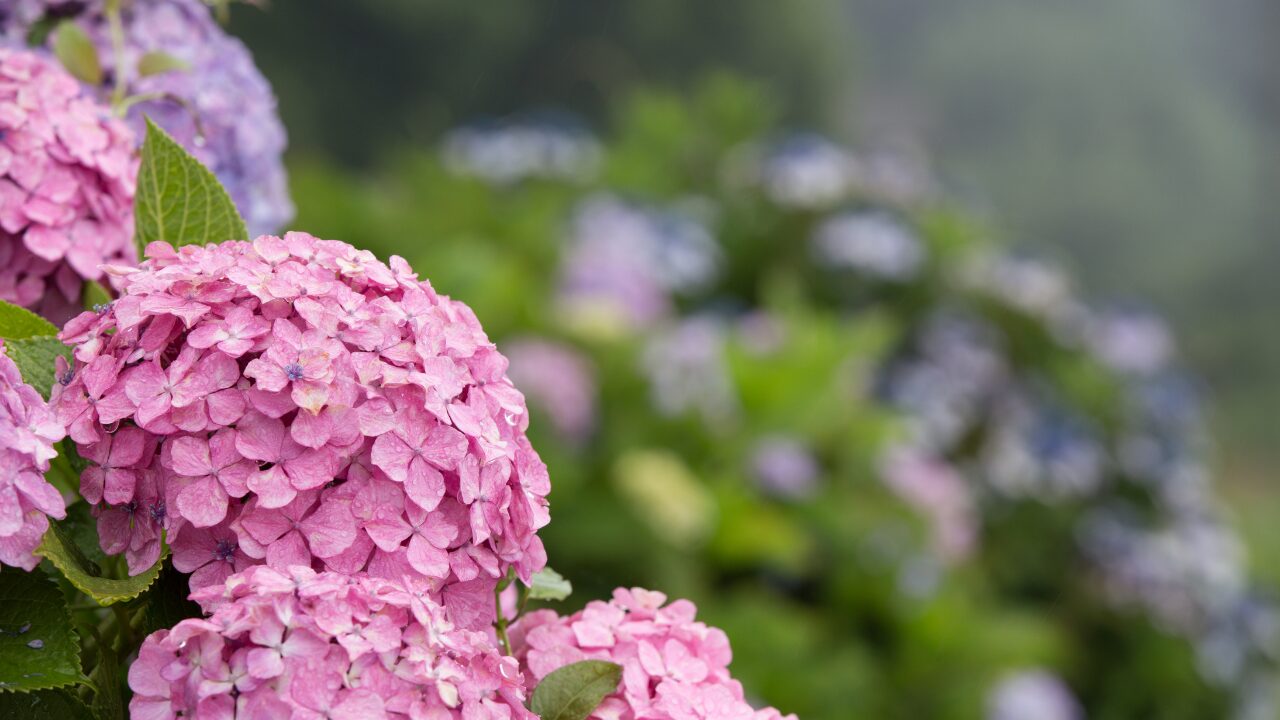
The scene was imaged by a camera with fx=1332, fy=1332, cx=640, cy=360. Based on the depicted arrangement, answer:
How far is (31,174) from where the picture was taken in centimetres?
62

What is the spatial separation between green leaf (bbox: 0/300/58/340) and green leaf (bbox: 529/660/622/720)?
253 millimetres

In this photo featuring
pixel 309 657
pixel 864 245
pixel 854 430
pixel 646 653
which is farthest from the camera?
pixel 864 245

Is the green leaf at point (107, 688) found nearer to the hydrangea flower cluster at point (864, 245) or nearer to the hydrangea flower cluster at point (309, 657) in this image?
the hydrangea flower cluster at point (309, 657)

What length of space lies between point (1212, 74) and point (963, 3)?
2084 mm

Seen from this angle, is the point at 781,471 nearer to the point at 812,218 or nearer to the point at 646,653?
the point at 812,218

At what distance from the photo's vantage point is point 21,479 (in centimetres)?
45

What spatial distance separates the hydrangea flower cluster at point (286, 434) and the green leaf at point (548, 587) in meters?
0.07

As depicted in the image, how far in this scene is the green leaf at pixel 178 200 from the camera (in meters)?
0.62

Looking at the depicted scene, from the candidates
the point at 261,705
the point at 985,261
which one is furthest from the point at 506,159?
the point at 261,705

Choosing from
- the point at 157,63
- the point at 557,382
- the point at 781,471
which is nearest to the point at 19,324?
the point at 157,63

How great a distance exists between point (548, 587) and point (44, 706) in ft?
0.68

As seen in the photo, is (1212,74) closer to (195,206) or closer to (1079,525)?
(1079,525)

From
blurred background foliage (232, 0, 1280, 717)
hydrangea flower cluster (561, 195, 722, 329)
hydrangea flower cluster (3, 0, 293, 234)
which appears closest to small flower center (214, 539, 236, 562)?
hydrangea flower cluster (3, 0, 293, 234)

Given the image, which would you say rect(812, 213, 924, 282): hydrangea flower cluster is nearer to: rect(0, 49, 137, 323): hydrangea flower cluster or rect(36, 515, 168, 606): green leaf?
rect(0, 49, 137, 323): hydrangea flower cluster
